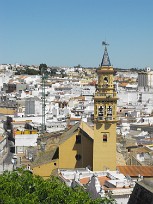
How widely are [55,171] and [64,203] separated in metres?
10.4

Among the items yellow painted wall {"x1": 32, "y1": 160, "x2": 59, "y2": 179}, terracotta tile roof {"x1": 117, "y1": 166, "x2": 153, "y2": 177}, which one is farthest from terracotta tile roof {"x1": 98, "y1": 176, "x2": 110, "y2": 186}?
A: yellow painted wall {"x1": 32, "y1": 160, "x2": 59, "y2": 179}

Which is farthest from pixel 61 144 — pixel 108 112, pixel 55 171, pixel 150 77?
pixel 150 77

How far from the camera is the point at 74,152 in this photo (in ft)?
99.1

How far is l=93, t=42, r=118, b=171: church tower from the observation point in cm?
2869

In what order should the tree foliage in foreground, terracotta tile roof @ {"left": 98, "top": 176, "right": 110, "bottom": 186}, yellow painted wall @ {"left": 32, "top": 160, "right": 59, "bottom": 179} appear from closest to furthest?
1. the tree foliage in foreground
2. terracotta tile roof @ {"left": 98, "top": 176, "right": 110, "bottom": 186}
3. yellow painted wall @ {"left": 32, "top": 160, "right": 59, "bottom": 179}

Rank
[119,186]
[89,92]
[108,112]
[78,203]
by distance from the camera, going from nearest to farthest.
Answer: [78,203] < [119,186] < [108,112] < [89,92]

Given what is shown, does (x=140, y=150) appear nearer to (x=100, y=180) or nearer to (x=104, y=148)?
(x=104, y=148)

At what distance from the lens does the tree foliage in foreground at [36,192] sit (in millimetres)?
18906

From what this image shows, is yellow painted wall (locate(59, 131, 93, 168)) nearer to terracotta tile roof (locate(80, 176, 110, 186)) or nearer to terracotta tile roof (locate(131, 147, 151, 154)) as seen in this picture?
terracotta tile roof (locate(80, 176, 110, 186))

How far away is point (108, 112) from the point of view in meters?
28.8

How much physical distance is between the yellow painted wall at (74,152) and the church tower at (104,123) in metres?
1.15

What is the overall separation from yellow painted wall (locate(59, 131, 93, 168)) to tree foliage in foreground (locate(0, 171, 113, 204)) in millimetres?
8108

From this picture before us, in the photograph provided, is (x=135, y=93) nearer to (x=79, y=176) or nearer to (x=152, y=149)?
(x=152, y=149)

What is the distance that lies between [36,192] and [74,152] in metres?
10.1
